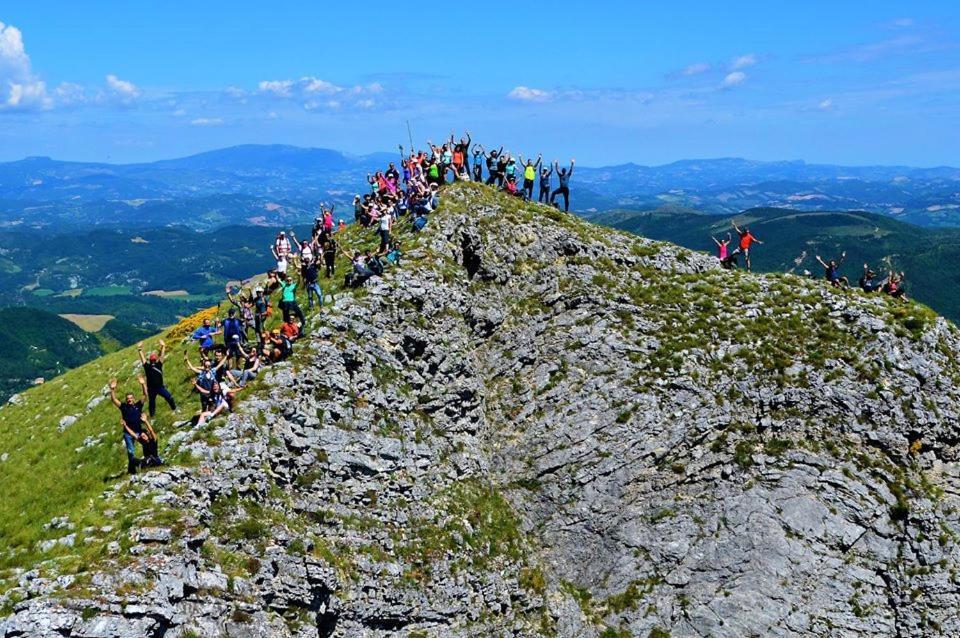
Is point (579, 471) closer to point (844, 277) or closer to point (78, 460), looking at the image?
point (844, 277)

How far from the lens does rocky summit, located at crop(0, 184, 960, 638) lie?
26.5 meters

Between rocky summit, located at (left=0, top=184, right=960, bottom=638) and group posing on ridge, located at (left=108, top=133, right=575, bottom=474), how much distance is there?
147 cm

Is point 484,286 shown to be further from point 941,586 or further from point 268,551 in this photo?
point 941,586

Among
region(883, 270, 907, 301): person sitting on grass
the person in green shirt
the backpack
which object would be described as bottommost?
the backpack

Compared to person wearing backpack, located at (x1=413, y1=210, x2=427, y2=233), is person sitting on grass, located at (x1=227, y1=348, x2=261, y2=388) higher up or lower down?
lower down

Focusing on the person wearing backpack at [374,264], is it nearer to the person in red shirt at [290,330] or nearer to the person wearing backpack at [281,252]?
the person in red shirt at [290,330]

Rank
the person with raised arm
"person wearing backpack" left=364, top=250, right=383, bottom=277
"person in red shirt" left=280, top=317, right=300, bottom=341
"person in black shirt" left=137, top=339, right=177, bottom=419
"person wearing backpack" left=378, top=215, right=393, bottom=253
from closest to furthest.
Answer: "person in black shirt" left=137, top=339, right=177, bottom=419 < "person in red shirt" left=280, top=317, right=300, bottom=341 < "person wearing backpack" left=364, top=250, right=383, bottom=277 < "person wearing backpack" left=378, top=215, right=393, bottom=253 < the person with raised arm

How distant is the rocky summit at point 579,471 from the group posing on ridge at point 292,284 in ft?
4.82

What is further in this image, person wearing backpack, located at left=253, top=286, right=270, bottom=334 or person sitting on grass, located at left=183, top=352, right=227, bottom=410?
person wearing backpack, located at left=253, top=286, right=270, bottom=334

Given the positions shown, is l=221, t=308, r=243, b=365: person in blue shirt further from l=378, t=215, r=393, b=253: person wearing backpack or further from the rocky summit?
l=378, t=215, r=393, b=253: person wearing backpack

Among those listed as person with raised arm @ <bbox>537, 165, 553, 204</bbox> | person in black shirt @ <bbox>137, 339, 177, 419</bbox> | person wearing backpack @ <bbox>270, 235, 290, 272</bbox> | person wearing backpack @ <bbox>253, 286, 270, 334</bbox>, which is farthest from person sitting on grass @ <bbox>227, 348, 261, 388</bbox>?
person with raised arm @ <bbox>537, 165, 553, 204</bbox>

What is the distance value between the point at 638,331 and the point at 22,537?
32.0 meters

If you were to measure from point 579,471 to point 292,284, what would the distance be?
19.1 metres

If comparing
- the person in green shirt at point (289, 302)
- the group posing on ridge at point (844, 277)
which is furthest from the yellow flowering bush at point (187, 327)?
the group posing on ridge at point (844, 277)
